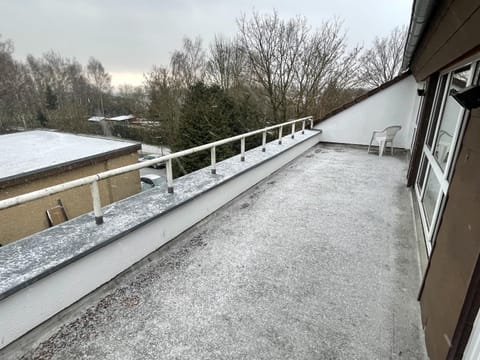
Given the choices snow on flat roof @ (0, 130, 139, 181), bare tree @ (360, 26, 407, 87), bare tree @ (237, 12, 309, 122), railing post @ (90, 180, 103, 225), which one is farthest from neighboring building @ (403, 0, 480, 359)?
bare tree @ (360, 26, 407, 87)

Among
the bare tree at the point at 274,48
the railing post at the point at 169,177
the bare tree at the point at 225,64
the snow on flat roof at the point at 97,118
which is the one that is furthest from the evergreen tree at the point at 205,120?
the snow on flat roof at the point at 97,118

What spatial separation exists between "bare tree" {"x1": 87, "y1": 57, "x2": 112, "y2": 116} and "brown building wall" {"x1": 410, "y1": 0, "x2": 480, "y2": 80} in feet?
109

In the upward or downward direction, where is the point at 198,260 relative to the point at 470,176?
downward

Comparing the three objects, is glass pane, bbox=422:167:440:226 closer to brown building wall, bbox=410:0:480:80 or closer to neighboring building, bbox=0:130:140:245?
brown building wall, bbox=410:0:480:80

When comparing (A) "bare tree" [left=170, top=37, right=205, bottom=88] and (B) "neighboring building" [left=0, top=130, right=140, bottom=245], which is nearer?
(B) "neighboring building" [left=0, top=130, right=140, bottom=245]

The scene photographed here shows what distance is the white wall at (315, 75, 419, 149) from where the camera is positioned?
6.80 metres

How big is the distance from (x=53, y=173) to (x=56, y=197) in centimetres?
91

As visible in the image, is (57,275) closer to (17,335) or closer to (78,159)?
(17,335)

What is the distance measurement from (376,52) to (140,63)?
1549cm

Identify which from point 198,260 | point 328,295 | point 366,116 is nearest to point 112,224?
point 198,260

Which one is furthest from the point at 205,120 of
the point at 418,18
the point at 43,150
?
the point at 418,18

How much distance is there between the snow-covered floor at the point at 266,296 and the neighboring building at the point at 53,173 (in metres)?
3.03

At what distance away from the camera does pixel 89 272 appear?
5.87 feet

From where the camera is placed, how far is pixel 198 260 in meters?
2.32
